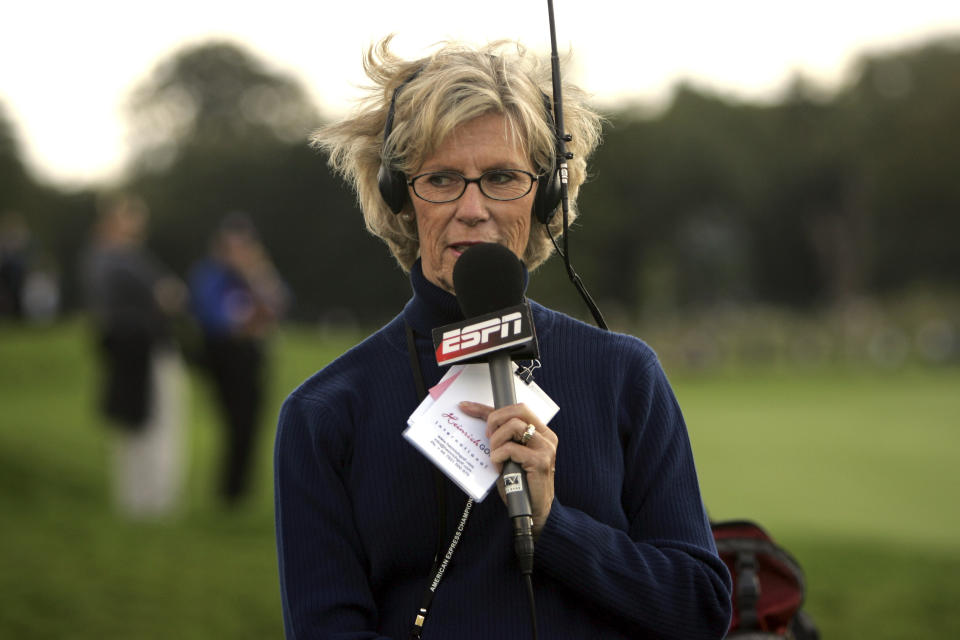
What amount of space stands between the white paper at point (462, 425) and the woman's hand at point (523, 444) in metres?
0.06

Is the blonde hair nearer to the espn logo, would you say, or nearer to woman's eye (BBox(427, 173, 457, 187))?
woman's eye (BBox(427, 173, 457, 187))

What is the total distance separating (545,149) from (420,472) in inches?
26.6

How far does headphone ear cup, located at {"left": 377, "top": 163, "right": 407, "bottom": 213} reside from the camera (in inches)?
81.9

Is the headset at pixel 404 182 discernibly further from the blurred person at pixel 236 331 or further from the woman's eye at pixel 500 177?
the blurred person at pixel 236 331

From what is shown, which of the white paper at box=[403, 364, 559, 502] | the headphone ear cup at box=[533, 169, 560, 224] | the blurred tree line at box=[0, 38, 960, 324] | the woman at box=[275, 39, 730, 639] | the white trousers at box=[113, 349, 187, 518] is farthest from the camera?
the blurred tree line at box=[0, 38, 960, 324]

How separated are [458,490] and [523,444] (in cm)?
29

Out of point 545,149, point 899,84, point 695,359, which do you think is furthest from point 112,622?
point 899,84

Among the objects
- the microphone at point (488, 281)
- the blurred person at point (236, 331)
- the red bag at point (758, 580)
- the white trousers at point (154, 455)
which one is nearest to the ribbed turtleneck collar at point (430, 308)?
the microphone at point (488, 281)

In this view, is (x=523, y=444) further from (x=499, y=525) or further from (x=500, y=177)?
(x=500, y=177)

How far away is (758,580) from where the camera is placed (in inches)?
94.0

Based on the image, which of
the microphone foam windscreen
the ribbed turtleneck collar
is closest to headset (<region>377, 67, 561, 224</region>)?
the ribbed turtleneck collar

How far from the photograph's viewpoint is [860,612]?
209 inches

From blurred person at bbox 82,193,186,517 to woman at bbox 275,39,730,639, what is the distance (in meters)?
6.27

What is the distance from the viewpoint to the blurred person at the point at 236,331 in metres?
8.16
